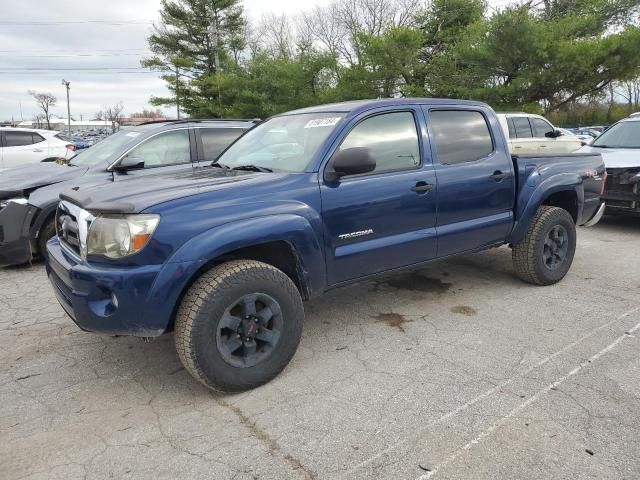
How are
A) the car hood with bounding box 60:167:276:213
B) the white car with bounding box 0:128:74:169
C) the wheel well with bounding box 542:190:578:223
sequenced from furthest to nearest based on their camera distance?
the white car with bounding box 0:128:74:169
the wheel well with bounding box 542:190:578:223
the car hood with bounding box 60:167:276:213

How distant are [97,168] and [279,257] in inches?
148

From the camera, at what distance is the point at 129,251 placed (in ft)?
8.59

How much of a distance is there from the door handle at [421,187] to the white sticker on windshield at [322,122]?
77 centimetres

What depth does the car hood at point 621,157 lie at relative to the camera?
23.1 ft

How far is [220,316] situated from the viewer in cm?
275

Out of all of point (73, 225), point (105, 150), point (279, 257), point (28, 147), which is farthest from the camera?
point (28, 147)

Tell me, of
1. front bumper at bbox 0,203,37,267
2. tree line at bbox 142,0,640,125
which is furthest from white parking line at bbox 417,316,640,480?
tree line at bbox 142,0,640,125

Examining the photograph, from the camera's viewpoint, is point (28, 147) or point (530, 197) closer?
point (530, 197)

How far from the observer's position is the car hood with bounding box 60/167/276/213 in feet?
8.85

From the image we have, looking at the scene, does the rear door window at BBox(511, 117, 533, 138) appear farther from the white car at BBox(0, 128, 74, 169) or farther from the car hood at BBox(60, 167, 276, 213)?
the white car at BBox(0, 128, 74, 169)

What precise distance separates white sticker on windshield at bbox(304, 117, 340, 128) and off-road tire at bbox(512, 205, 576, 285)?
2250mm

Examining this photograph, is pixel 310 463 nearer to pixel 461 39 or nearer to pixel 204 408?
pixel 204 408

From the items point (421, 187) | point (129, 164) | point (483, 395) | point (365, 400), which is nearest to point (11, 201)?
point (129, 164)

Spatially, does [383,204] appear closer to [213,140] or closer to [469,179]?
[469,179]
